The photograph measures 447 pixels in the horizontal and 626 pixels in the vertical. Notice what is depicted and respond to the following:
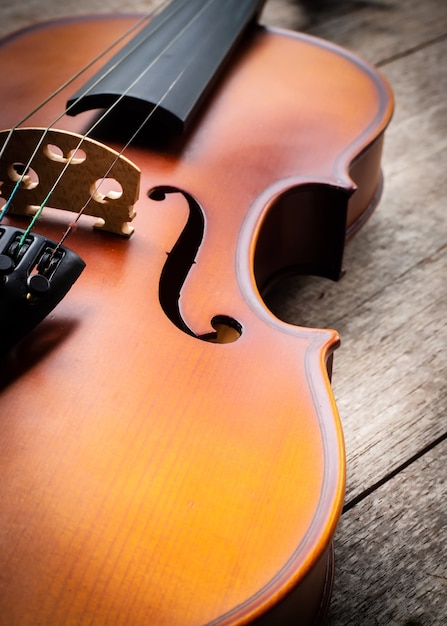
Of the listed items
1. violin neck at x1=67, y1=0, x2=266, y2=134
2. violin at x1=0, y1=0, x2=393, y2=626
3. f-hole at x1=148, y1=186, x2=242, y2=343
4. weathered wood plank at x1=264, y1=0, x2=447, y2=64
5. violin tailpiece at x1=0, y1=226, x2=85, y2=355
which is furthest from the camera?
weathered wood plank at x1=264, y1=0, x2=447, y2=64

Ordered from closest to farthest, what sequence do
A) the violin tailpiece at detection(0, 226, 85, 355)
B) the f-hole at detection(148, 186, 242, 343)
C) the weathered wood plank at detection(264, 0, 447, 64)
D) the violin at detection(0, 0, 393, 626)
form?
the violin at detection(0, 0, 393, 626) → the violin tailpiece at detection(0, 226, 85, 355) → the f-hole at detection(148, 186, 242, 343) → the weathered wood plank at detection(264, 0, 447, 64)

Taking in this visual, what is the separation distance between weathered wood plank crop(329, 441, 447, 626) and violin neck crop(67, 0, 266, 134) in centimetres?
61

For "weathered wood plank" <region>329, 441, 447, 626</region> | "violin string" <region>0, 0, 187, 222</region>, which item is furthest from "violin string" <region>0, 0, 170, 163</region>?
"weathered wood plank" <region>329, 441, 447, 626</region>

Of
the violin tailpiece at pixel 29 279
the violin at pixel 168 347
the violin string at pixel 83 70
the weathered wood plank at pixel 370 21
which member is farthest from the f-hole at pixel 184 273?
the weathered wood plank at pixel 370 21

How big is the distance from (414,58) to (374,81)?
664 millimetres

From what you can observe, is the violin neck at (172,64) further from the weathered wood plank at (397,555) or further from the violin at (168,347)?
the weathered wood plank at (397,555)

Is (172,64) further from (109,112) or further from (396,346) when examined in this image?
(396,346)

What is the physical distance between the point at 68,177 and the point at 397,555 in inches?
24.8

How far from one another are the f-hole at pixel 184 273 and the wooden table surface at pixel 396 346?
33 centimetres

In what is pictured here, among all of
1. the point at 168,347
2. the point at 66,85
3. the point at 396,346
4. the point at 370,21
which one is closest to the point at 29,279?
the point at 168,347

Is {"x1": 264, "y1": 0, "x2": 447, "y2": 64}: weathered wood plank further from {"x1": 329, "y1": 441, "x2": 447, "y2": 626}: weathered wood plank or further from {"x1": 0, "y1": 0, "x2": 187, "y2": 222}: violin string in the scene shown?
{"x1": 329, "y1": 441, "x2": 447, "y2": 626}: weathered wood plank

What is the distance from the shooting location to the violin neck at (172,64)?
1077 millimetres

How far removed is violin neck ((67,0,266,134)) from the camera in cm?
108

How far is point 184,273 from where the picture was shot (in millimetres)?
878
